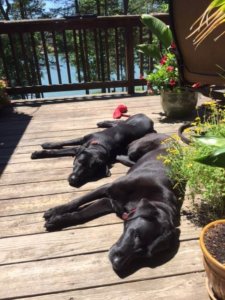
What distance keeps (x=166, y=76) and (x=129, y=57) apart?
167 centimetres

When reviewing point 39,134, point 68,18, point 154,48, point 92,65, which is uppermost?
point 68,18

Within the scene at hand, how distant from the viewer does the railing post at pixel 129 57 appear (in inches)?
220

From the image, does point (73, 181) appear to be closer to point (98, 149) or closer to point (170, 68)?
point (98, 149)

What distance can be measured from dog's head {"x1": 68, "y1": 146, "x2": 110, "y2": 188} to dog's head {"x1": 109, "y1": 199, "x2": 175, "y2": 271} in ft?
3.37

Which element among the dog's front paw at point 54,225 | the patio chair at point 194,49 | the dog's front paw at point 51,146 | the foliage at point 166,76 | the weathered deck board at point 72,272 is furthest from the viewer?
the foliage at point 166,76

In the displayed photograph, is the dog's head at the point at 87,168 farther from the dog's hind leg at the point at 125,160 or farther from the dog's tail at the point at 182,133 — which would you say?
the dog's tail at the point at 182,133

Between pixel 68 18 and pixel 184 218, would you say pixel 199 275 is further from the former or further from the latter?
pixel 68 18

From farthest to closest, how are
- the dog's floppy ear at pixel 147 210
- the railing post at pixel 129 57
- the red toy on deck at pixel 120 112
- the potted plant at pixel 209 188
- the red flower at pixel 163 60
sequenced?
the railing post at pixel 129 57 < the red toy on deck at pixel 120 112 < the red flower at pixel 163 60 < the dog's floppy ear at pixel 147 210 < the potted plant at pixel 209 188

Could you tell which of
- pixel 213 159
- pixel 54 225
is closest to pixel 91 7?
pixel 54 225

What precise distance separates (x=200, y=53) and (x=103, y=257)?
6.47 feet

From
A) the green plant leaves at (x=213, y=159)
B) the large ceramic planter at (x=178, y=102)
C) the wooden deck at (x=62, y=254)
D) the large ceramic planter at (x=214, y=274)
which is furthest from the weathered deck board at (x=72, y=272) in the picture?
the large ceramic planter at (x=178, y=102)

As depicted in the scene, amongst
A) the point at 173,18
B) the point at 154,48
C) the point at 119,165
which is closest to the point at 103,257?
the point at 119,165

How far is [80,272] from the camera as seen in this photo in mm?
1946

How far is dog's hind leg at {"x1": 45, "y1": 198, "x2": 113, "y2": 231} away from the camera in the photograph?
92.3 inches
